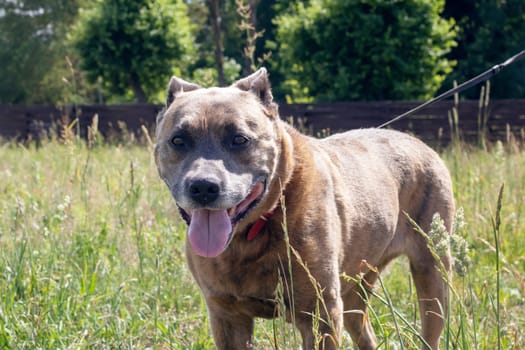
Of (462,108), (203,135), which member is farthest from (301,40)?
(203,135)

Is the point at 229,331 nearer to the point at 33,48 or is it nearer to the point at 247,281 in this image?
the point at 247,281

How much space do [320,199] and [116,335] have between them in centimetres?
130

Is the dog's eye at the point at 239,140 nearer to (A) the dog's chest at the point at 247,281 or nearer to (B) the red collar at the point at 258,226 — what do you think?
(B) the red collar at the point at 258,226

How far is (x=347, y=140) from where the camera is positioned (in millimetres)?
4230

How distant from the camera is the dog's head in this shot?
9.13 ft

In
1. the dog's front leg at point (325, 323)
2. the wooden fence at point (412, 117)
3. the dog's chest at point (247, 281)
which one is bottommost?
the wooden fence at point (412, 117)

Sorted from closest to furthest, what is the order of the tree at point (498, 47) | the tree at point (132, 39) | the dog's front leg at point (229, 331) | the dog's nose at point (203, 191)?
the dog's nose at point (203, 191) → the dog's front leg at point (229, 331) → the tree at point (498, 47) → the tree at point (132, 39)

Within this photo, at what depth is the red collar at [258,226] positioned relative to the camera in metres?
3.13

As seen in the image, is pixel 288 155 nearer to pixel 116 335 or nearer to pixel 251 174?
pixel 251 174

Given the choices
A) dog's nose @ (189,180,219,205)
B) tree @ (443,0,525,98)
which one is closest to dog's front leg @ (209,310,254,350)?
dog's nose @ (189,180,219,205)

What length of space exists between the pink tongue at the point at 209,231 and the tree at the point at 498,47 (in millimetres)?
25033

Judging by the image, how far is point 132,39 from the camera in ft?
90.3

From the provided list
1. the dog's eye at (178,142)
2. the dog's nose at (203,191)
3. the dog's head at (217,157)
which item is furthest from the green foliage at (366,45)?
the dog's nose at (203,191)

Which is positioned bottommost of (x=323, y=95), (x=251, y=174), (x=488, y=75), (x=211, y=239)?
(x=323, y=95)
